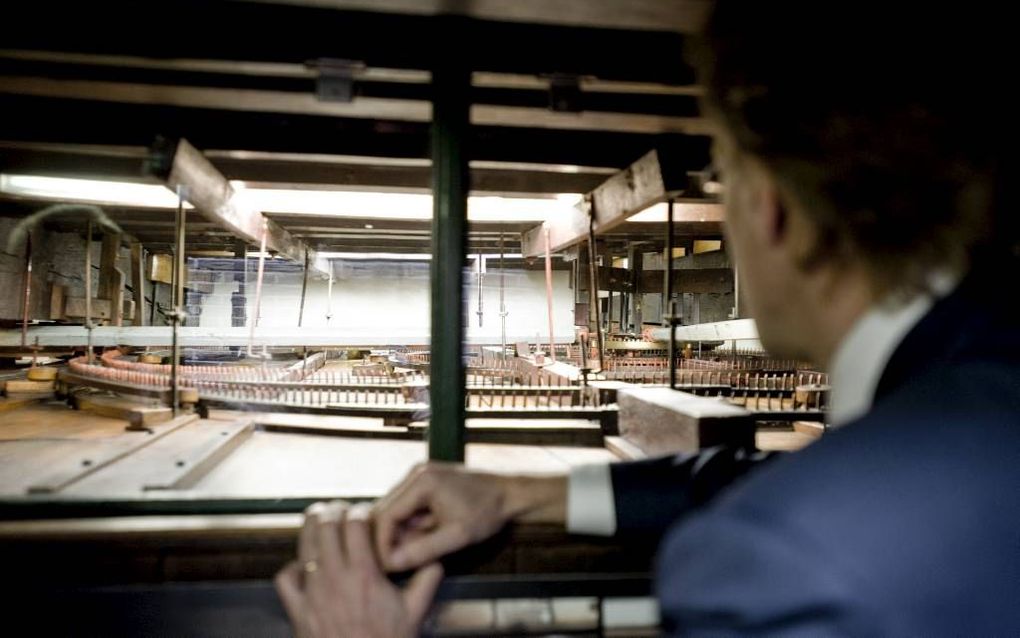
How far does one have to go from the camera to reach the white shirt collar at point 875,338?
642 mm

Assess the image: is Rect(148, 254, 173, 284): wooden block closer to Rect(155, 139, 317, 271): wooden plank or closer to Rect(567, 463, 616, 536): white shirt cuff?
Rect(155, 139, 317, 271): wooden plank

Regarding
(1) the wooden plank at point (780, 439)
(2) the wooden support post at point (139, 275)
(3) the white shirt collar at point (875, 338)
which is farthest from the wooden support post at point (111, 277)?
(3) the white shirt collar at point (875, 338)

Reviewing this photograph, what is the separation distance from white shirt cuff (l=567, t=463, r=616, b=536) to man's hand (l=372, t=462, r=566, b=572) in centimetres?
2

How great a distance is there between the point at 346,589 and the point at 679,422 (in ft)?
3.70

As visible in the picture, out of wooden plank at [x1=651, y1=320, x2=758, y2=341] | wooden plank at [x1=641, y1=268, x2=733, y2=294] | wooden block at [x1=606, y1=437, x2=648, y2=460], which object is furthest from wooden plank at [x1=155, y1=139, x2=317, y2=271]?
wooden plank at [x1=641, y1=268, x2=733, y2=294]

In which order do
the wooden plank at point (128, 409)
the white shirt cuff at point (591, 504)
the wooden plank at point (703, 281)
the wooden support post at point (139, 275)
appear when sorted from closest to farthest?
the white shirt cuff at point (591, 504)
the wooden plank at point (128, 409)
the wooden support post at point (139, 275)
the wooden plank at point (703, 281)

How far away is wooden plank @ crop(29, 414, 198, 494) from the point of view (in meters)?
1.47

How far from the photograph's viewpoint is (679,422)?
5.59 ft

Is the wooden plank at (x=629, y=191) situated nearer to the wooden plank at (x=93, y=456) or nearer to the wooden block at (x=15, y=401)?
the wooden plank at (x=93, y=456)

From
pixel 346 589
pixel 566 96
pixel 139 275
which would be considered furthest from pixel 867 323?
pixel 139 275

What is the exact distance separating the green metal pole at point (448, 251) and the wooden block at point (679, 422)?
0.69m

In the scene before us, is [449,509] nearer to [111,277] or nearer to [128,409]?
[128,409]

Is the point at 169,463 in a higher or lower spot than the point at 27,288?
lower

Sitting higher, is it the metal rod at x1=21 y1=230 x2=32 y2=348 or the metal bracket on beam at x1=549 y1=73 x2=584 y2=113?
the metal bracket on beam at x1=549 y1=73 x2=584 y2=113
